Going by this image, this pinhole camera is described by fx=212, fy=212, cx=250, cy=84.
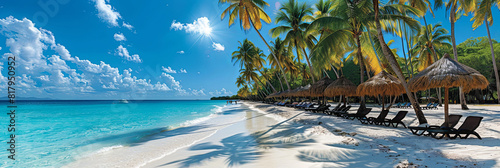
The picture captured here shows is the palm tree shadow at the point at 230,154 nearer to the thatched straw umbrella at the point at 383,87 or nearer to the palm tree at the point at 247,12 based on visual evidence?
the thatched straw umbrella at the point at 383,87

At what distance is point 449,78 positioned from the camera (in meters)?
5.29

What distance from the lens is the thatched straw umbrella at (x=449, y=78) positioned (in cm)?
525

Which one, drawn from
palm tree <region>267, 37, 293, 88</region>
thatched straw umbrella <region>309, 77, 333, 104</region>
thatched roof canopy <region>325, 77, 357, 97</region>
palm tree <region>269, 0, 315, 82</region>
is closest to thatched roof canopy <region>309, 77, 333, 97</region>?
thatched straw umbrella <region>309, 77, 333, 104</region>

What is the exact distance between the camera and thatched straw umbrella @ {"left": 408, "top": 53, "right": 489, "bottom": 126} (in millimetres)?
5250

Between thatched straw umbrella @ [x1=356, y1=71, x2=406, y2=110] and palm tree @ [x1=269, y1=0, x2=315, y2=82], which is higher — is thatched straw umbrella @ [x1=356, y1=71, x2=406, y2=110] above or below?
below

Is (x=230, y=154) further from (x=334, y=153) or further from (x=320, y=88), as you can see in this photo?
(x=320, y=88)

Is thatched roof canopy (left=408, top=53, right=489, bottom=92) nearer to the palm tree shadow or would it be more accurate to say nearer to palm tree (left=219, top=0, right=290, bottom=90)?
the palm tree shadow

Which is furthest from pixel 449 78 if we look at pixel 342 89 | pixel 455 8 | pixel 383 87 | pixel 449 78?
pixel 455 8

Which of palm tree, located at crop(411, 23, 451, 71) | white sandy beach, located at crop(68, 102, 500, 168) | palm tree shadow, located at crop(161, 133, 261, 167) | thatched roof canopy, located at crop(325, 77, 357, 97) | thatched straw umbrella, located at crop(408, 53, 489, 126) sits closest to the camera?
white sandy beach, located at crop(68, 102, 500, 168)

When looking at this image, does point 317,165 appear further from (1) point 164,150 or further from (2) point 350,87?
(2) point 350,87

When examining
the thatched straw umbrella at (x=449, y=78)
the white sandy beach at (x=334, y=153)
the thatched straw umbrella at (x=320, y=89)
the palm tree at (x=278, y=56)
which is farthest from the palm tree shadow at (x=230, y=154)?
the palm tree at (x=278, y=56)

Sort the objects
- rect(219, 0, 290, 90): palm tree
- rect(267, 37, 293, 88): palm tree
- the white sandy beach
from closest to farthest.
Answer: the white sandy beach < rect(219, 0, 290, 90): palm tree < rect(267, 37, 293, 88): palm tree

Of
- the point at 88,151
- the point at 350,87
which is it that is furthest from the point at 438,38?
the point at 88,151

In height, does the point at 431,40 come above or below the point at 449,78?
above
